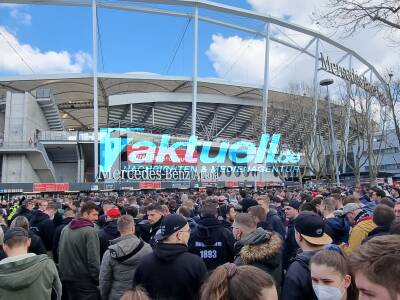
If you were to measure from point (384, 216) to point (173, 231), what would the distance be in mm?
2516

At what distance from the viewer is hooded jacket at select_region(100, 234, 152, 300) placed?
4.34 m

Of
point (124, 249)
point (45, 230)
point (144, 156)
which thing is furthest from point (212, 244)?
point (144, 156)

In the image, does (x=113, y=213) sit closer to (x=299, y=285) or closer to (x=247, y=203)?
(x=247, y=203)

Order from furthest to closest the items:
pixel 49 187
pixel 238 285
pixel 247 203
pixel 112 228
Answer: pixel 49 187 → pixel 247 203 → pixel 112 228 → pixel 238 285

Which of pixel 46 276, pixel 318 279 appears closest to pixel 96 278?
pixel 46 276

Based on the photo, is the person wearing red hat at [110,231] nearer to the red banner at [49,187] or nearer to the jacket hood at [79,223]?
the jacket hood at [79,223]

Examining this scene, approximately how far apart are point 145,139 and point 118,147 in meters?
4.66

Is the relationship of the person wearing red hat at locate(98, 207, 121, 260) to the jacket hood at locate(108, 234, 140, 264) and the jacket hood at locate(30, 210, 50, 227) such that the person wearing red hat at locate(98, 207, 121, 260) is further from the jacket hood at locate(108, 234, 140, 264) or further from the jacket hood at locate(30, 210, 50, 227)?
the jacket hood at locate(30, 210, 50, 227)

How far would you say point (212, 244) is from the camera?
473 cm

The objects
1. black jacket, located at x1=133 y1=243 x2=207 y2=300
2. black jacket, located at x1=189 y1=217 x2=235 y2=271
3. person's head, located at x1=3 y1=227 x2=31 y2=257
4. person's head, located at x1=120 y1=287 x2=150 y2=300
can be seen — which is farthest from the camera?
black jacket, located at x1=189 y1=217 x2=235 y2=271

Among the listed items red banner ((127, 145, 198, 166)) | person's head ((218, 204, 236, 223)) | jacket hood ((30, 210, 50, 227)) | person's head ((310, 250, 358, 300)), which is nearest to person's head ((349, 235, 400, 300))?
person's head ((310, 250, 358, 300))

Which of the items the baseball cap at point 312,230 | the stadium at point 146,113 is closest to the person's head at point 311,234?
the baseball cap at point 312,230

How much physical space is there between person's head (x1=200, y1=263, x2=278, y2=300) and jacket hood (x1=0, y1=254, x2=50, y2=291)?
2.35 meters

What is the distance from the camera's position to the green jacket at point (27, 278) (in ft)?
11.7
